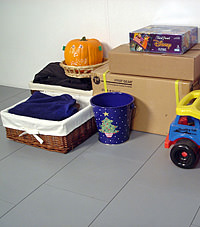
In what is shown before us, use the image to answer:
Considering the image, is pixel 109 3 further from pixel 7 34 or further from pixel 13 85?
pixel 13 85

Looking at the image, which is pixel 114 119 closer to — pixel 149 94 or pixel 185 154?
pixel 149 94

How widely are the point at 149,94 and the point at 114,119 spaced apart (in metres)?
0.28

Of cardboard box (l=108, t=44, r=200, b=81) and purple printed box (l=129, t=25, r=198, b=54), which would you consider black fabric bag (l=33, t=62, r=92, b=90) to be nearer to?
cardboard box (l=108, t=44, r=200, b=81)

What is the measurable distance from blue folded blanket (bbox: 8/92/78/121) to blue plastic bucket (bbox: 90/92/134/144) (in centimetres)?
16

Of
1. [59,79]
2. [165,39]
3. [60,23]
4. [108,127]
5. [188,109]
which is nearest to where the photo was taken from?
[188,109]

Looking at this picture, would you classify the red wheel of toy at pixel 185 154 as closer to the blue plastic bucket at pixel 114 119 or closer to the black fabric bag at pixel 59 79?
the blue plastic bucket at pixel 114 119

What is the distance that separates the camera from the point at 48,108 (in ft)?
7.38

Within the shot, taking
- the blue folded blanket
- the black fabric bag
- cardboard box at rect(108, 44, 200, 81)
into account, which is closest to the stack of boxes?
cardboard box at rect(108, 44, 200, 81)

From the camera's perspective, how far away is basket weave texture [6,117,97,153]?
7.07 feet

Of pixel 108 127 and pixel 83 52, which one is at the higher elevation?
pixel 83 52

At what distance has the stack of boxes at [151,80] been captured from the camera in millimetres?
2062

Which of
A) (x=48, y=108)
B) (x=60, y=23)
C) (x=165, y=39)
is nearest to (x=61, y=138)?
(x=48, y=108)

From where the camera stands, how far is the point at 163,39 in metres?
2.08

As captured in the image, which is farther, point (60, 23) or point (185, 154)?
point (60, 23)
